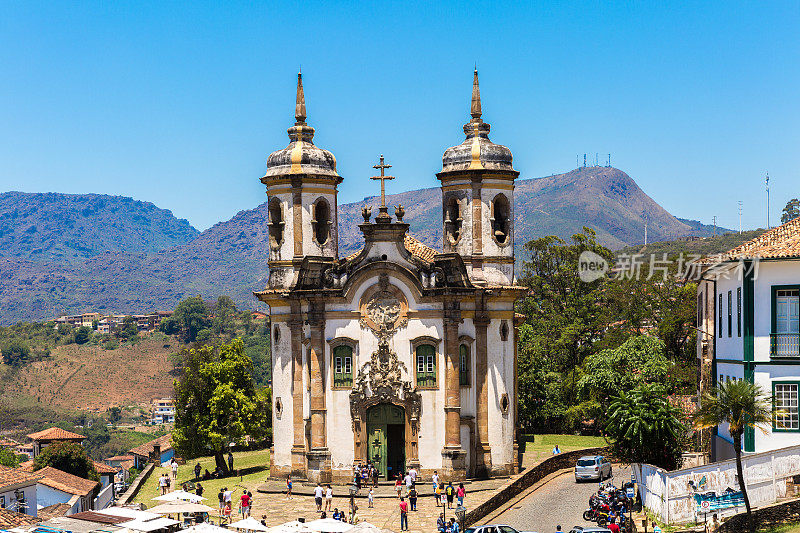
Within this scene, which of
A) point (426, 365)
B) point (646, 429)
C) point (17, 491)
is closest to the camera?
point (646, 429)

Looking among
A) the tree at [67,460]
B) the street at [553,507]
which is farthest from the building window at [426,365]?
the tree at [67,460]

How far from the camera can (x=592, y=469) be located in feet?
147

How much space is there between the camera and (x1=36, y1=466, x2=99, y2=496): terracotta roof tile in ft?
210

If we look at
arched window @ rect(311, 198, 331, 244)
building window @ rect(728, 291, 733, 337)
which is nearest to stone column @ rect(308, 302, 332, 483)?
arched window @ rect(311, 198, 331, 244)

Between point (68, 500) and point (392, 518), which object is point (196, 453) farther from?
point (392, 518)

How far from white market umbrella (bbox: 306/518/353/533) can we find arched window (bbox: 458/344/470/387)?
12967mm

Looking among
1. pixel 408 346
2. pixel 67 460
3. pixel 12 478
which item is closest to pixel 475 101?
pixel 408 346

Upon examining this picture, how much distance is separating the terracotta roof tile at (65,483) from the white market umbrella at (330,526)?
1374 inches

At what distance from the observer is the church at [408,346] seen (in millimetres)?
44969

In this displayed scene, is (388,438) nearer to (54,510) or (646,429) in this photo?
(646,429)

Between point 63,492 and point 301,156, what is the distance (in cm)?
2890

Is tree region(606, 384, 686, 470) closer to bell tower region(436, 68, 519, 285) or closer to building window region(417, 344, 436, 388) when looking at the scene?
building window region(417, 344, 436, 388)

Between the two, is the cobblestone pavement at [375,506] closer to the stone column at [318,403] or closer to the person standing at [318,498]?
the person standing at [318,498]

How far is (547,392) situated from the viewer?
208 feet
